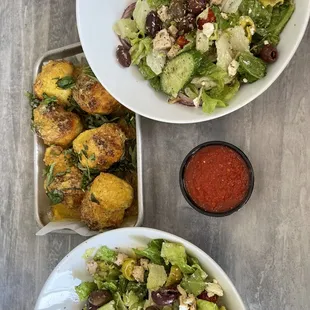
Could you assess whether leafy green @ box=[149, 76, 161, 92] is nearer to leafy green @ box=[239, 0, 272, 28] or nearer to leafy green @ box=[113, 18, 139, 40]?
leafy green @ box=[113, 18, 139, 40]

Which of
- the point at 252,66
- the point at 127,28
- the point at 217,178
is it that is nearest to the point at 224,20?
the point at 252,66

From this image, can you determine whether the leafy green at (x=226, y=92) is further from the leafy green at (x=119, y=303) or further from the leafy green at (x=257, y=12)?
the leafy green at (x=119, y=303)

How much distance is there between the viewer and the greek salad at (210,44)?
4.61 feet

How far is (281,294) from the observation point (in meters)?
1.52

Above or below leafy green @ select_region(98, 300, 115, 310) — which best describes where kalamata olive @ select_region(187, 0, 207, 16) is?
above

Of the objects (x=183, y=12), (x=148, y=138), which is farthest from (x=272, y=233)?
(x=183, y=12)

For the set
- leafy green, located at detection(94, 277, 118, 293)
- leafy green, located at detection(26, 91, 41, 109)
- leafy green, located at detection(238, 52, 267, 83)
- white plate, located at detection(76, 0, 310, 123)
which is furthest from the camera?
leafy green, located at detection(26, 91, 41, 109)

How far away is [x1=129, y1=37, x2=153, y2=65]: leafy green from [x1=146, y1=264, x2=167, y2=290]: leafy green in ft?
1.77

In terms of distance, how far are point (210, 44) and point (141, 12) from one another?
0.21 metres

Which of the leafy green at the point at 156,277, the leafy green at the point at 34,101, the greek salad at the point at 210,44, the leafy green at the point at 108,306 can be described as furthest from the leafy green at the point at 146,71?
the leafy green at the point at 108,306

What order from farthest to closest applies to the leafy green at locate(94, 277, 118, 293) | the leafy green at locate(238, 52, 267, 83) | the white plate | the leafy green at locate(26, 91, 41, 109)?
the leafy green at locate(26, 91, 41, 109)
the leafy green at locate(94, 277, 118, 293)
the white plate
the leafy green at locate(238, 52, 267, 83)

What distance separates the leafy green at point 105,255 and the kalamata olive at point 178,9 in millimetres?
629

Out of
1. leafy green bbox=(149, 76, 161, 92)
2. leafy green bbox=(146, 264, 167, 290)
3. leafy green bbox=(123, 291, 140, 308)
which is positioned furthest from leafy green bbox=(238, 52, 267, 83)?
leafy green bbox=(123, 291, 140, 308)

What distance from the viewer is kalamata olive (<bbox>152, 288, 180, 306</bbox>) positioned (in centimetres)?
147
